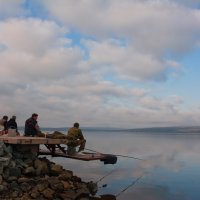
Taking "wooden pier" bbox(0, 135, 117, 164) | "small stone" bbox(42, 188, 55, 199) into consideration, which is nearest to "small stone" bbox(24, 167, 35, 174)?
"wooden pier" bbox(0, 135, 117, 164)

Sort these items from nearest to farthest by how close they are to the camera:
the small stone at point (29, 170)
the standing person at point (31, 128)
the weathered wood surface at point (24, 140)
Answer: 1. the small stone at point (29, 170)
2. the weathered wood surface at point (24, 140)
3. the standing person at point (31, 128)

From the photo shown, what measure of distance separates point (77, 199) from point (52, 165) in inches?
133

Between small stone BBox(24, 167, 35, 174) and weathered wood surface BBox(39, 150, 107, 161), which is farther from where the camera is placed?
weathered wood surface BBox(39, 150, 107, 161)

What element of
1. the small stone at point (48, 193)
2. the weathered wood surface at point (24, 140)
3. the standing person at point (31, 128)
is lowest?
the small stone at point (48, 193)

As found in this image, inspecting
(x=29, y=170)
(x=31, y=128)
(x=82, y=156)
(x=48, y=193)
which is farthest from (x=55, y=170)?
(x=31, y=128)

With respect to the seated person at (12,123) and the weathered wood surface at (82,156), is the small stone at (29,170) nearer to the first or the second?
the weathered wood surface at (82,156)

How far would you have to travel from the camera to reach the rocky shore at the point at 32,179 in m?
20.2

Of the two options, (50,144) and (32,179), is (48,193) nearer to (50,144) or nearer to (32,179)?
(32,179)

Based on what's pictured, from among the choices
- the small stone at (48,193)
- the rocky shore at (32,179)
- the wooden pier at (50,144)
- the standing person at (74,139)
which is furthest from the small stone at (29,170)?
the standing person at (74,139)

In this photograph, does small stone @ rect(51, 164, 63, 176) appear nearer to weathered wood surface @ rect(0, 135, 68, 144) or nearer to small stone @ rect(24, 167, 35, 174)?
small stone @ rect(24, 167, 35, 174)

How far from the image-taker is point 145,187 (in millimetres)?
32938

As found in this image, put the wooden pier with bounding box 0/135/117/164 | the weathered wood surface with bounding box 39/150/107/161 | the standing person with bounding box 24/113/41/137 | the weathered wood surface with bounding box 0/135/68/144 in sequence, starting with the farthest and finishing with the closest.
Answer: the standing person with bounding box 24/113/41/137 → the weathered wood surface with bounding box 39/150/107/161 → the wooden pier with bounding box 0/135/117/164 → the weathered wood surface with bounding box 0/135/68/144

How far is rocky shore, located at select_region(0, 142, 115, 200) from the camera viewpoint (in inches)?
797

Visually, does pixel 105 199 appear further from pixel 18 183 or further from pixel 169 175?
pixel 169 175
